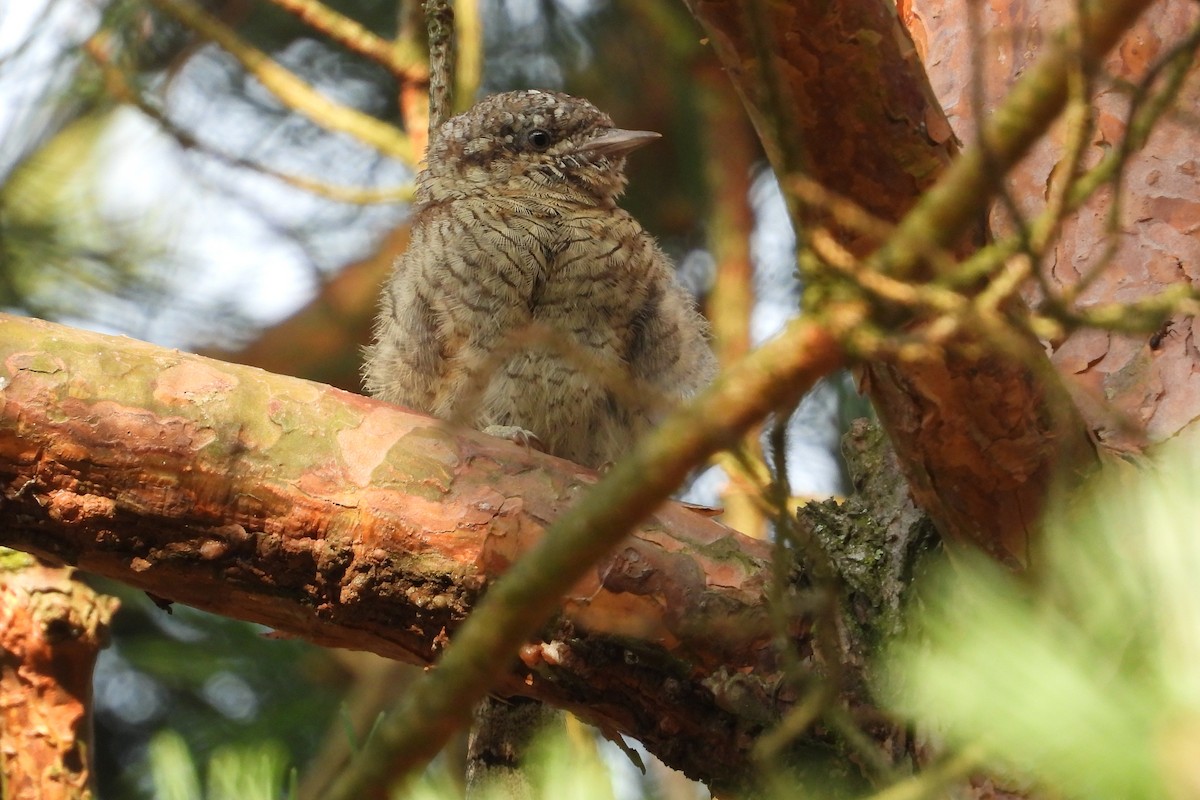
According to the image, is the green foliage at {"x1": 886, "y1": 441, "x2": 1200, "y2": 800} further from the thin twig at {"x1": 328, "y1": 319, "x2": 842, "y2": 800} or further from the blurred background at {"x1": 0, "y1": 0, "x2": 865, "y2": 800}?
the blurred background at {"x1": 0, "y1": 0, "x2": 865, "y2": 800}

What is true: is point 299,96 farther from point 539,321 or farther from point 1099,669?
point 1099,669

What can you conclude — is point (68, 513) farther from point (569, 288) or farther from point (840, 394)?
point (840, 394)

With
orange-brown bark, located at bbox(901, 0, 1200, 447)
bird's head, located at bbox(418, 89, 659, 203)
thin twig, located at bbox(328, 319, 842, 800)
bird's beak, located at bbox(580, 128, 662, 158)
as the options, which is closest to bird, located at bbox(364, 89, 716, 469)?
bird's head, located at bbox(418, 89, 659, 203)

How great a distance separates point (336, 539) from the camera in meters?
2.18

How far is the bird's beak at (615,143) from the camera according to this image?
11.7 feet

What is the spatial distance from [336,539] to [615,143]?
5.76 ft

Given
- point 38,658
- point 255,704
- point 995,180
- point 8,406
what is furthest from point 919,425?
point 255,704

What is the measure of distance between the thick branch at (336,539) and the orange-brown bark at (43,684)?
37 cm

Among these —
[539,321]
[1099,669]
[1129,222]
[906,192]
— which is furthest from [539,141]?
[1099,669]

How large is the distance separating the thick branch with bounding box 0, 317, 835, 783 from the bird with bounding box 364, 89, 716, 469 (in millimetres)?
712

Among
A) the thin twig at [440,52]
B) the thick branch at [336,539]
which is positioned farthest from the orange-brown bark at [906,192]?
the thin twig at [440,52]

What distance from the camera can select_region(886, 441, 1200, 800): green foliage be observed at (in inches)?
31.7

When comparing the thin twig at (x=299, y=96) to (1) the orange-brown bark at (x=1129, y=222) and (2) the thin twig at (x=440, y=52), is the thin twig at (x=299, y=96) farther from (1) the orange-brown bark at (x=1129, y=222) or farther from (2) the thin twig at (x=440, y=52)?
(1) the orange-brown bark at (x=1129, y=222)

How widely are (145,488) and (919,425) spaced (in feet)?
4.16
